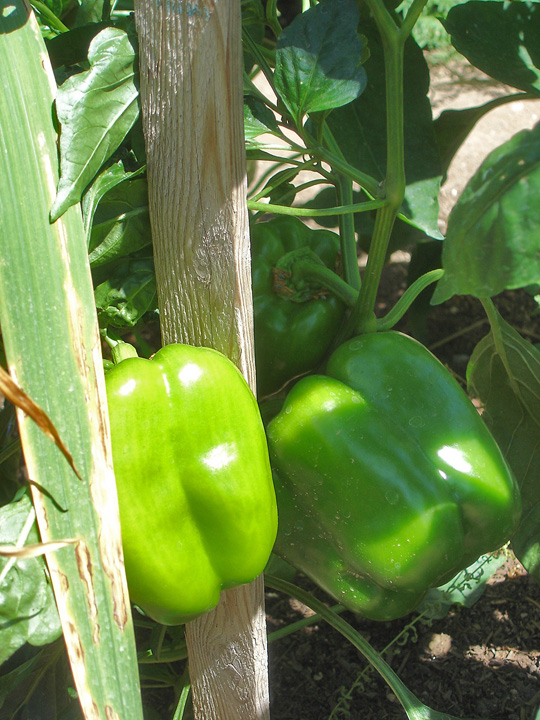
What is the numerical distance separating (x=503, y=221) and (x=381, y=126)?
0.52m

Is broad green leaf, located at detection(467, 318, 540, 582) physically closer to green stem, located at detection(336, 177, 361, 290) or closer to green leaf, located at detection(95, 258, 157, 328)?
green stem, located at detection(336, 177, 361, 290)

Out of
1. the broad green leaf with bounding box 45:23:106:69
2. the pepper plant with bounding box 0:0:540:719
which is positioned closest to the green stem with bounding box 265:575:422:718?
the pepper plant with bounding box 0:0:540:719

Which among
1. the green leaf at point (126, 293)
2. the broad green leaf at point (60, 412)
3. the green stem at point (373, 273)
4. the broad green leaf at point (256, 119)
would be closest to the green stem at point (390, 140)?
the green stem at point (373, 273)

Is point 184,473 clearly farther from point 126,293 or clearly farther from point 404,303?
point 404,303

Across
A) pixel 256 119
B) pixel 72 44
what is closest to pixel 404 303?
pixel 256 119

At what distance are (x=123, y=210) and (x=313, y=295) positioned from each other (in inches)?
11.7

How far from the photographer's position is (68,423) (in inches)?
23.9

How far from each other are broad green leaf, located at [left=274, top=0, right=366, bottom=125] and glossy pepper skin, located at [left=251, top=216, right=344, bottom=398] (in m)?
0.22

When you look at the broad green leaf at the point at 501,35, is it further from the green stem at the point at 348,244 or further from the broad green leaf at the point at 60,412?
the broad green leaf at the point at 60,412

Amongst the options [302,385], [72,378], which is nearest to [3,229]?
[72,378]

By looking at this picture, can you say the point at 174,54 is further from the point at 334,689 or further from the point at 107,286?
the point at 334,689

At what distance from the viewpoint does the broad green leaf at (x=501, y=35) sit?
88 centimetres

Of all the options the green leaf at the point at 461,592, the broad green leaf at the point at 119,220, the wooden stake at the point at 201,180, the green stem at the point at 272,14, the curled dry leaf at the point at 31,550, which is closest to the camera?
the curled dry leaf at the point at 31,550

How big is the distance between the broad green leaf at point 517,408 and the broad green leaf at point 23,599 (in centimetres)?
64
